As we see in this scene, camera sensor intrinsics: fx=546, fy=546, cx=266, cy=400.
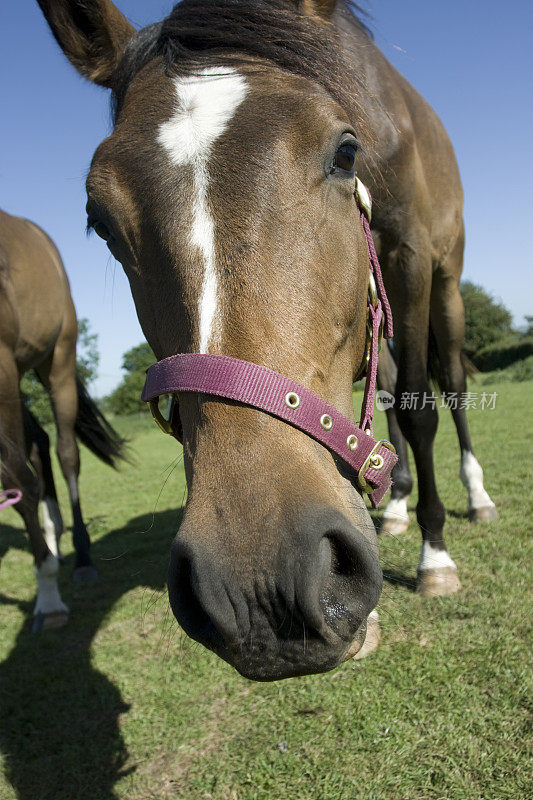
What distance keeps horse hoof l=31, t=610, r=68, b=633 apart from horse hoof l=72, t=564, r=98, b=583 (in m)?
0.87

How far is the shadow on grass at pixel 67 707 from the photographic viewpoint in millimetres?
2375

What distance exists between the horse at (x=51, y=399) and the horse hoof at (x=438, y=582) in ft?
8.40

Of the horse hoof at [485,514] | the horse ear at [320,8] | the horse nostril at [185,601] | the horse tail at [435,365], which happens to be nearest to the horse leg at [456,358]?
the horse hoof at [485,514]

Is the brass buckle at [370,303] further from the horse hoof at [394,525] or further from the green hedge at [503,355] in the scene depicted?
the green hedge at [503,355]

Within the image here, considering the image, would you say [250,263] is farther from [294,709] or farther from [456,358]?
[456,358]

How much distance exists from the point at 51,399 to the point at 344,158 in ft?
15.0

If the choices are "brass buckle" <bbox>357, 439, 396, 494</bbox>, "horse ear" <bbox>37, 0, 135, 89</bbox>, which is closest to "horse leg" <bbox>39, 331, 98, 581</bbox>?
"horse ear" <bbox>37, 0, 135, 89</bbox>

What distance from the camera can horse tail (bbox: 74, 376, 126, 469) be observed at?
614 cm

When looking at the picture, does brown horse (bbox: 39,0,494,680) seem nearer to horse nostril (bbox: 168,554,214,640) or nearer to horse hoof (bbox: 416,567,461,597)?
horse nostril (bbox: 168,554,214,640)

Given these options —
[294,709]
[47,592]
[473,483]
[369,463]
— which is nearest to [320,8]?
[369,463]

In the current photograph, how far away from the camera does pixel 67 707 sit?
2.97 m

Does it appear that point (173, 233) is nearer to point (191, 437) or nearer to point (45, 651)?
point (191, 437)

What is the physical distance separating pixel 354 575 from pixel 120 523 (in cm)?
641

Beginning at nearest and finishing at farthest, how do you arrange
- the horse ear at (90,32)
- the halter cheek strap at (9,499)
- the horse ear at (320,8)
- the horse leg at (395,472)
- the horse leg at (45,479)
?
the horse ear at (320,8), the horse ear at (90,32), the halter cheek strap at (9,499), the horse leg at (395,472), the horse leg at (45,479)
